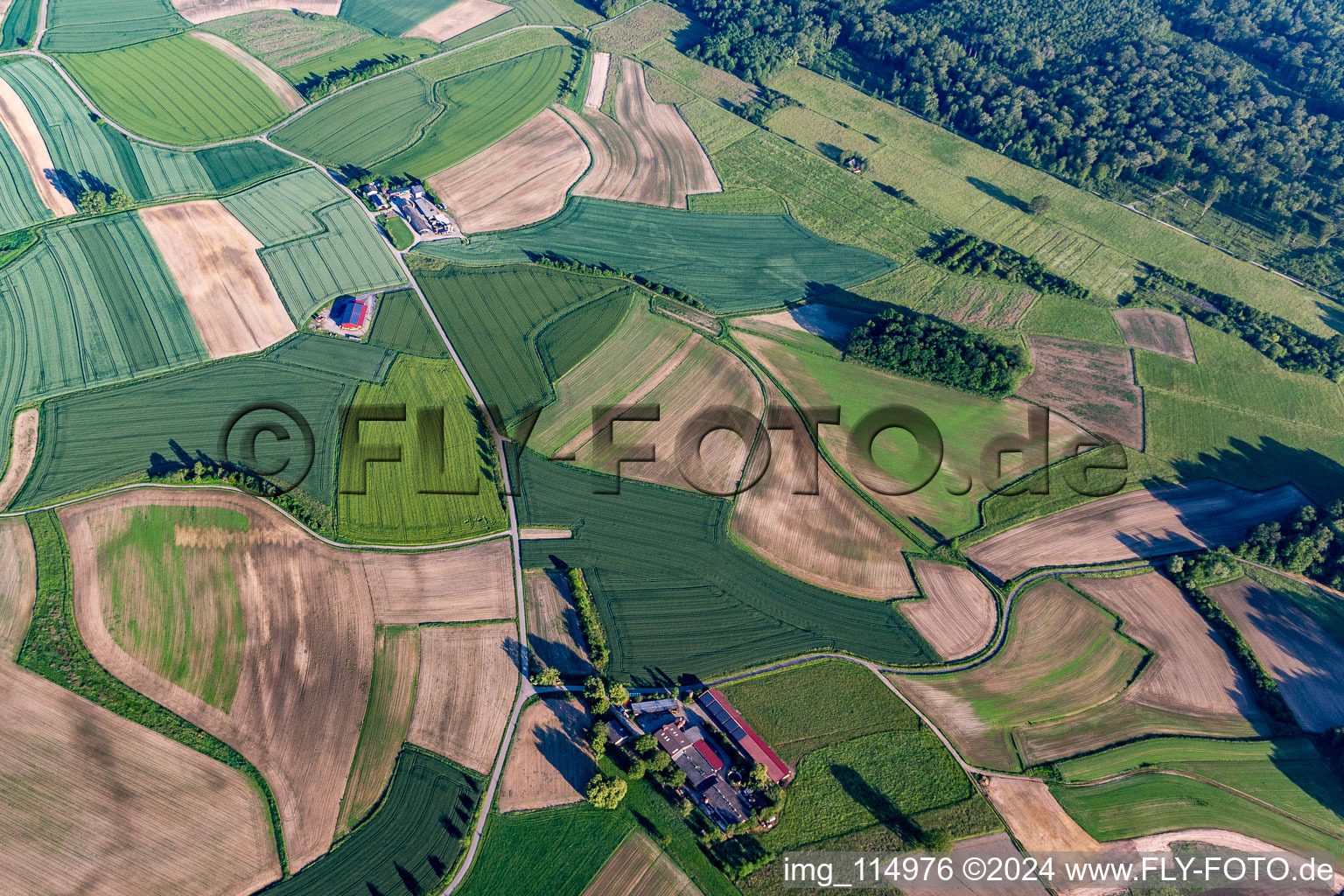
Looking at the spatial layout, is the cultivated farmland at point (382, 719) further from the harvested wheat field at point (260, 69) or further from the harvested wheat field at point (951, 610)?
the harvested wheat field at point (260, 69)

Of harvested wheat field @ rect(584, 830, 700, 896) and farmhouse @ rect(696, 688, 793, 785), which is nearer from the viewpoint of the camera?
harvested wheat field @ rect(584, 830, 700, 896)

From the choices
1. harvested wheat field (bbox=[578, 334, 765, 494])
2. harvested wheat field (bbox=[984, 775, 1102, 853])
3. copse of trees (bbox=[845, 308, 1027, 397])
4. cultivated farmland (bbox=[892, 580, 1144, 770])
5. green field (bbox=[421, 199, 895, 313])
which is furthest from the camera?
green field (bbox=[421, 199, 895, 313])

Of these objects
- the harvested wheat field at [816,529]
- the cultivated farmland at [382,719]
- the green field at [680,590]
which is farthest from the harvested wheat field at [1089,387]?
the cultivated farmland at [382,719]

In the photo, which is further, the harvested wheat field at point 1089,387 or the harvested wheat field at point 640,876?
the harvested wheat field at point 1089,387

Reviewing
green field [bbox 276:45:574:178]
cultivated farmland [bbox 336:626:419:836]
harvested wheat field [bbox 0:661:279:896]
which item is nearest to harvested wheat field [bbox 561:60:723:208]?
green field [bbox 276:45:574:178]

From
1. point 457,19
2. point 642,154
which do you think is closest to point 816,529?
point 642,154

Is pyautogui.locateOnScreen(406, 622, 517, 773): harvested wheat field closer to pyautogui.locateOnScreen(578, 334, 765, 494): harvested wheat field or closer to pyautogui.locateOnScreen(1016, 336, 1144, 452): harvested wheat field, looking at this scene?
pyautogui.locateOnScreen(578, 334, 765, 494): harvested wheat field
